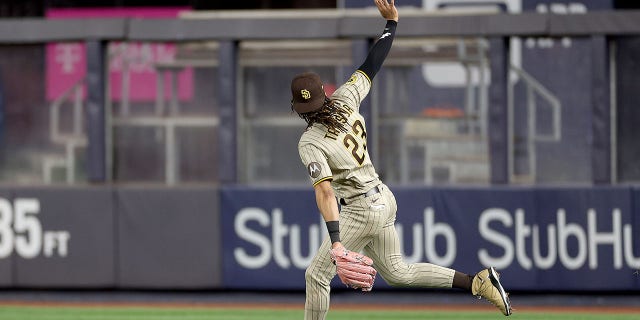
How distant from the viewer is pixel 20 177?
40.8 feet

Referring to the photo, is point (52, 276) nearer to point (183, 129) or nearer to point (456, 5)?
point (183, 129)

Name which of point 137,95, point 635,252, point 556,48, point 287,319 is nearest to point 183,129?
point 137,95

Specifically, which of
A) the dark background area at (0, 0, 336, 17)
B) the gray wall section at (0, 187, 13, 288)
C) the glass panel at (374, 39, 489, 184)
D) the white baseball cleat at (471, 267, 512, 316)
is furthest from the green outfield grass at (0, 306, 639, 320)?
the dark background area at (0, 0, 336, 17)

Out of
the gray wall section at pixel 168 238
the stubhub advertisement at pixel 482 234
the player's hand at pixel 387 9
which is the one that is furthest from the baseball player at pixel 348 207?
the gray wall section at pixel 168 238

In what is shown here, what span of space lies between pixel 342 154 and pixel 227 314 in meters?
3.65

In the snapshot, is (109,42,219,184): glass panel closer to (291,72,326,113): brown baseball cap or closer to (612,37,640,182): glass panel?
(612,37,640,182): glass panel

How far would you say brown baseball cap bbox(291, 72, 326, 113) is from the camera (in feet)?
25.4

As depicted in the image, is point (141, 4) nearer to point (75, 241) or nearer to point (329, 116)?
point (75, 241)

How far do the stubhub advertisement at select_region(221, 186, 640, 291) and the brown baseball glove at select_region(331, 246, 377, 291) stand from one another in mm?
4074

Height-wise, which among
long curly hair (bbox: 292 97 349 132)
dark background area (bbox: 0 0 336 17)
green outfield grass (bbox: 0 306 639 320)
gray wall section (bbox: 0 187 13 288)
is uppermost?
dark background area (bbox: 0 0 336 17)

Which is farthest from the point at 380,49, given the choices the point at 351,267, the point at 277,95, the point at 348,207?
the point at 277,95

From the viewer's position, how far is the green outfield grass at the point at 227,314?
35.0 ft

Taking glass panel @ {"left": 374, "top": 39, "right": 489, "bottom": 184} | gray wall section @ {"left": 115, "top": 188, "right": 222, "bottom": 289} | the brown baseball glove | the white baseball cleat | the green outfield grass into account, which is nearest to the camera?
the brown baseball glove

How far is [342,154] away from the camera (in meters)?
7.86
